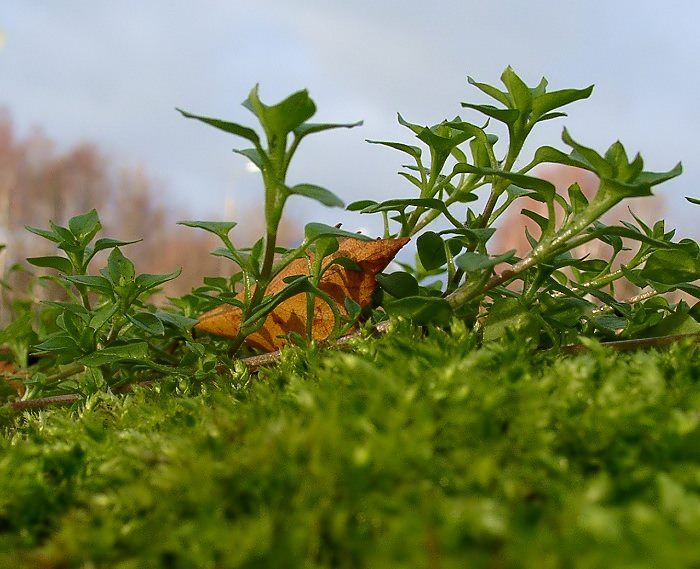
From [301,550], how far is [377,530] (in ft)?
0.19

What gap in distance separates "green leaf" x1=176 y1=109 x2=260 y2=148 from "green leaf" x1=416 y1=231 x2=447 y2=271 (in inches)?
16.9

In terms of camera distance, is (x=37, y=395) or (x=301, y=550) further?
(x=37, y=395)

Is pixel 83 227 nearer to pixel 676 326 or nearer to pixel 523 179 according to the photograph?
pixel 523 179

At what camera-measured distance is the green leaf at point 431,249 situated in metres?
1.14

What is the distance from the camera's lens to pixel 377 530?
17.2 inches

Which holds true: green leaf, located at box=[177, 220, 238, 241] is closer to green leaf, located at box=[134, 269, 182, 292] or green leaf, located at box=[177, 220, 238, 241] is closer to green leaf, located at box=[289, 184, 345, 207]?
green leaf, located at box=[134, 269, 182, 292]

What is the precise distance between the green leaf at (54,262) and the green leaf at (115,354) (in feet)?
0.68

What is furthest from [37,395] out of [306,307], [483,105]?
[483,105]

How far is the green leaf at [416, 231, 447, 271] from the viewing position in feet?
3.74

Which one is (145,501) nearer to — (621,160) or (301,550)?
(301,550)

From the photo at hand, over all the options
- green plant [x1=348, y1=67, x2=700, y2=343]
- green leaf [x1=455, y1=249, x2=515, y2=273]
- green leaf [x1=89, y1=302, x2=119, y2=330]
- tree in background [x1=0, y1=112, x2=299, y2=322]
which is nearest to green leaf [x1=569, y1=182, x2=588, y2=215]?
green plant [x1=348, y1=67, x2=700, y2=343]

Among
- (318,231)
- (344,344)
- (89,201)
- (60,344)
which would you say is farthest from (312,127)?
(89,201)

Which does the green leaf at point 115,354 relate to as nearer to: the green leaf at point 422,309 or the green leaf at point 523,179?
the green leaf at point 422,309

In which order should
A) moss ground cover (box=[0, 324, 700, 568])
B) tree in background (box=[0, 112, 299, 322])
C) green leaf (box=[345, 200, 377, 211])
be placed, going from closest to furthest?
moss ground cover (box=[0, 324, 700, 568]), green leaf (box=[345, 200, 377, 211]), tree in background (box=[0, 112, 299, 322])
